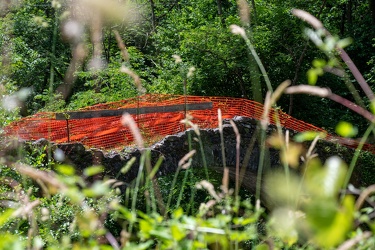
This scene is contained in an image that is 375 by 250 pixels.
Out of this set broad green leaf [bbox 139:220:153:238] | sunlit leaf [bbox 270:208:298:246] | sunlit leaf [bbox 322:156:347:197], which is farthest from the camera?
sunlit leaf [bbox 270:208:298:246]

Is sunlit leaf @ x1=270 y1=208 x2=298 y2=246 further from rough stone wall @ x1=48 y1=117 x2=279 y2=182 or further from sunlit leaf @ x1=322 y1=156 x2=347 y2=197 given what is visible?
rough stone wall @ x1=48 y1=117 x2=279 y2=182

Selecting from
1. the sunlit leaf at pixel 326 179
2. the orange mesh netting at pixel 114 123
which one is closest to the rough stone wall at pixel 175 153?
the orange mesh netting at pixel 114 123

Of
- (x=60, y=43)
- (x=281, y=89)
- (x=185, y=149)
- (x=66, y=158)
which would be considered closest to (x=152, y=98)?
(x=185, y=149)

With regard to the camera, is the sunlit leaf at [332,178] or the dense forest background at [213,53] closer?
the sunlit leaf at [332,178]

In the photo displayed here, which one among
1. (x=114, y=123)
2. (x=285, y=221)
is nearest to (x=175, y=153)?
(x=114, y=123)

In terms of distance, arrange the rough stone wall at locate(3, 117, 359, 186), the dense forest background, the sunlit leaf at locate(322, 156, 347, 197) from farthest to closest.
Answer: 1. the dense forest background
2. the rough stone wall at locate(3, 117, 359, 186)
3. the sunlit leaf at locate(322, 156, 347, 197)

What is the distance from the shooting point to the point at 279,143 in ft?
4.69

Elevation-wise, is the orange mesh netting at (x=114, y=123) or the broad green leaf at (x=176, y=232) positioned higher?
the broad green leaf at (x=176, y=232)

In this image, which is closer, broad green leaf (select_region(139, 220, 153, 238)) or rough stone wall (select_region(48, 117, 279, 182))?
broad green leaf (select_region(139, 220, 153, 238))

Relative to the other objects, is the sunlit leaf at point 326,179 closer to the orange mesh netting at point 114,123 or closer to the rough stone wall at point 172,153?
the rough stone wall at point 172,153

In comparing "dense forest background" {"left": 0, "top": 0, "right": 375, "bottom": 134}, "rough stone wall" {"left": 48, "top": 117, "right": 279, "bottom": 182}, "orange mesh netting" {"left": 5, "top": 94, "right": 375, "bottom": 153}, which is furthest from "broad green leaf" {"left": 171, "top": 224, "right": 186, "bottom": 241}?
"dense forest background" {"left": 0, "top": 0, "right": 375, "bottom": 134}

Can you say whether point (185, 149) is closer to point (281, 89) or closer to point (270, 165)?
point (270, 165)

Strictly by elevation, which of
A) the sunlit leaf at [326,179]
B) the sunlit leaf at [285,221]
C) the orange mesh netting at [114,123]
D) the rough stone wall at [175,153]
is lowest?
the rough stone wall at [175,153]

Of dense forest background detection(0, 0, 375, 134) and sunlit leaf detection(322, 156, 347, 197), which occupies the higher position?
sunlit leaf detection(322, 156, 347, 197)
